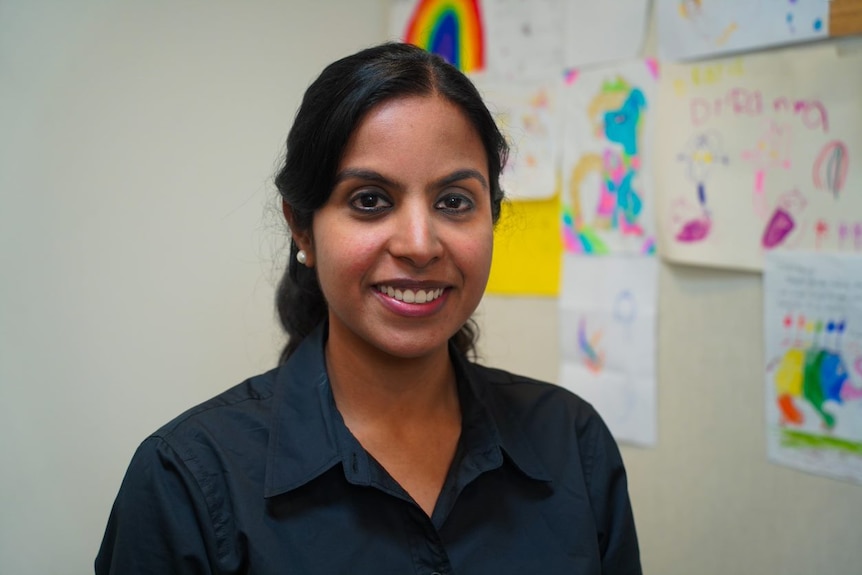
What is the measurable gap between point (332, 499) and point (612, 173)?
1.02 meters

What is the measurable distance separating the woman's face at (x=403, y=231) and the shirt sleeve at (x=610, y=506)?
0.30m

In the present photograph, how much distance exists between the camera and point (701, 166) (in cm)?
145

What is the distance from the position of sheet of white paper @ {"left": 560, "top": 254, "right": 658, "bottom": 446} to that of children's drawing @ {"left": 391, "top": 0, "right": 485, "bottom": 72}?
595 mm

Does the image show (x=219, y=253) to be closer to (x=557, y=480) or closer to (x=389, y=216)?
(x=389, y=216)

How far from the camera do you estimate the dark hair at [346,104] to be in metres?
0.90

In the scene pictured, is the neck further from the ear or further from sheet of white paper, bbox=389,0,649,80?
sheet of white paper, bbox=389,0,649,80

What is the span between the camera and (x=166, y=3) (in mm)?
1473

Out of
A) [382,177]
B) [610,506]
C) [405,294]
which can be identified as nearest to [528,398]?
[610,506]

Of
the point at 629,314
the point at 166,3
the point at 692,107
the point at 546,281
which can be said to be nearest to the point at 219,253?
the point at 166,3

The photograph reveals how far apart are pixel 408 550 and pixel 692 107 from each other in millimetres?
1035

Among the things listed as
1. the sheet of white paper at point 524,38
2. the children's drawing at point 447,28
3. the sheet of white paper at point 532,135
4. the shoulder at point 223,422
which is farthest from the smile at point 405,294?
the children's drawing at point 447,28

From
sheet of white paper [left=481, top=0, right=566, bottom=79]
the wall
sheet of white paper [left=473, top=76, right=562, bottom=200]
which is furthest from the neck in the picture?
sheet of white paper [left=481, top=0, right=566, bottom=79]

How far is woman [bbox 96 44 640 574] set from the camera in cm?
85

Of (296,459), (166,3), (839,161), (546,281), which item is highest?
(166,3)
